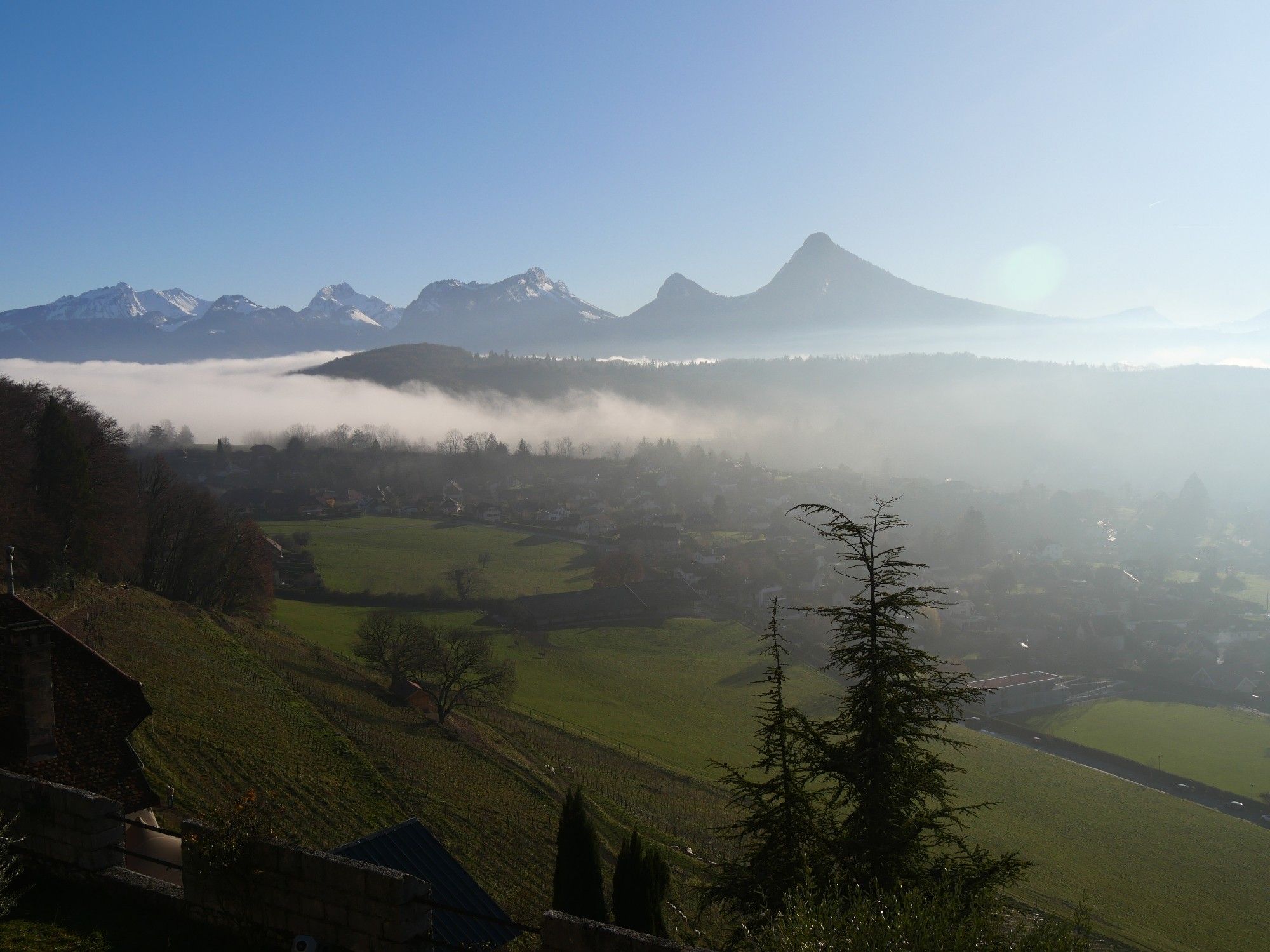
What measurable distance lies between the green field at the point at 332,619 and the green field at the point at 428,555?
371 cm

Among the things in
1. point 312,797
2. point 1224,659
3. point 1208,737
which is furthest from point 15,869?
point 1224,659

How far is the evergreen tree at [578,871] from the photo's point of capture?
442 inches

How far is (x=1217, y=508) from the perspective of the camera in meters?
130

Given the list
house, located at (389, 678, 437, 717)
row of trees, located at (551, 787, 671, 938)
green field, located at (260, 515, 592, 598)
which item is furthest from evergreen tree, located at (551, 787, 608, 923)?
green field, located at (260, 515, 592, 598)

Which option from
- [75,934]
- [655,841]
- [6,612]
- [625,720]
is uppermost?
[6,612]

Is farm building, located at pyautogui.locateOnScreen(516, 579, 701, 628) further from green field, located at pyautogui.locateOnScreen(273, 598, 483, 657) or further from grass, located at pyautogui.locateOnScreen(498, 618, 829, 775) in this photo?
green field, located at pyautogui.locateOnScreen(273, 598, 483, 657)

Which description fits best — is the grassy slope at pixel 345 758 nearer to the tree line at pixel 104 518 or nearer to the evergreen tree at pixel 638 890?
the tree line at pixel 104 518

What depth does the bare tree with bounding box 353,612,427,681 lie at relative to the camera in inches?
1186

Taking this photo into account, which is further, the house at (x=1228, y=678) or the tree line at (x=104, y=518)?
the house at (x=1228, y=678)

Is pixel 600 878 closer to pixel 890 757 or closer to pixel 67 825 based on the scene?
pixel 890 757

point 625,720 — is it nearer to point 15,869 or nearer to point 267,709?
point 267,709

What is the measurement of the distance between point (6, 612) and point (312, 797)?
9213 mm

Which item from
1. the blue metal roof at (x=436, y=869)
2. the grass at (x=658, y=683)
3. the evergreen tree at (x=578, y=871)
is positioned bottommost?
the grass at (x=658, y=683)

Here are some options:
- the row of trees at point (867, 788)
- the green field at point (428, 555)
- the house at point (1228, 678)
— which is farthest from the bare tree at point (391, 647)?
the house at point (1228, 678)
